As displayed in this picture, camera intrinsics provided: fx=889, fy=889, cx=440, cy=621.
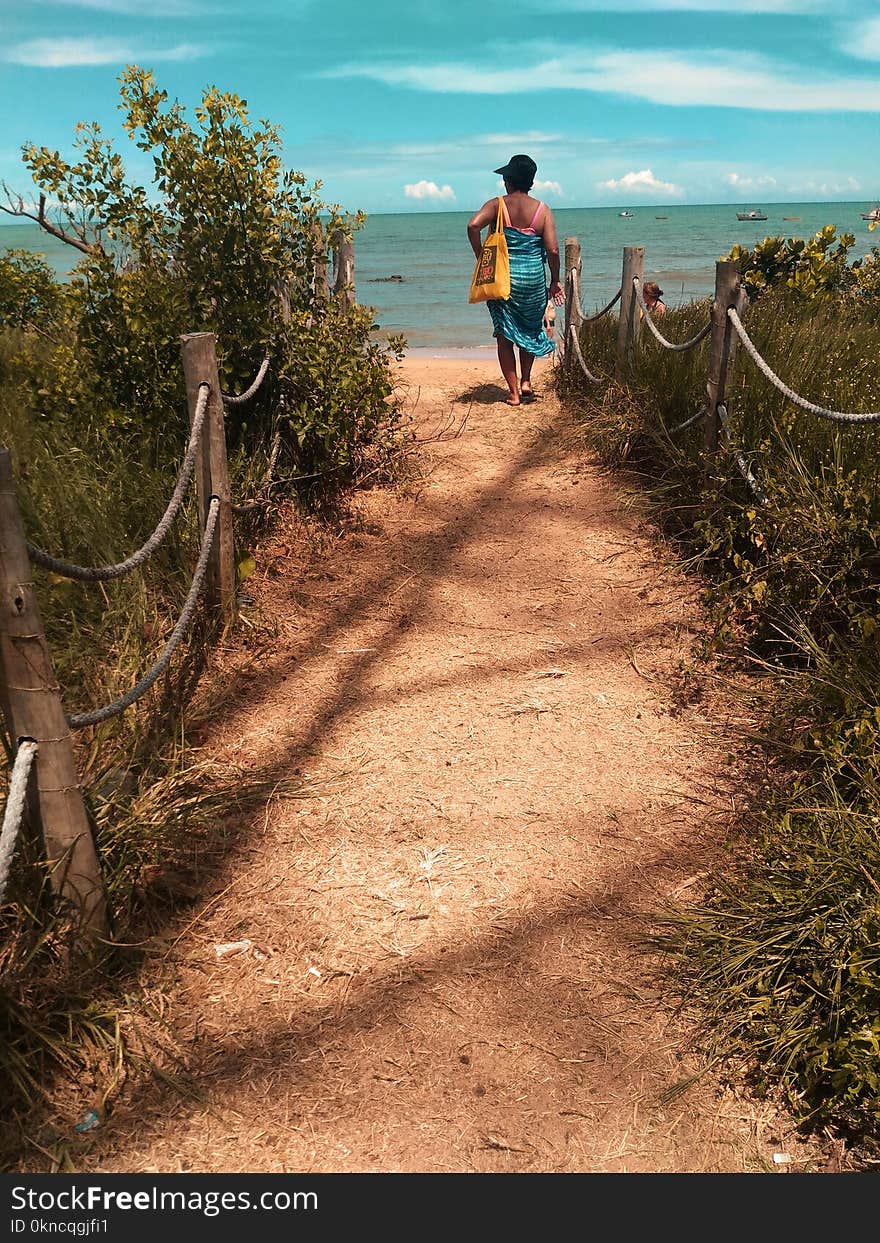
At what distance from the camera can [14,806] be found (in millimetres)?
1944

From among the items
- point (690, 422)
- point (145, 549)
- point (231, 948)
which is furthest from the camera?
point (690, 422)

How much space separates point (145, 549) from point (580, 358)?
5123 mm

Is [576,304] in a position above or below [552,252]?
below

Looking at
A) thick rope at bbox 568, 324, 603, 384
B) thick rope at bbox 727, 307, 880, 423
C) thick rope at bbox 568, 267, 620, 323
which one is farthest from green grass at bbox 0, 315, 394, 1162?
thick rope at bbox 568, 267, 620, 323

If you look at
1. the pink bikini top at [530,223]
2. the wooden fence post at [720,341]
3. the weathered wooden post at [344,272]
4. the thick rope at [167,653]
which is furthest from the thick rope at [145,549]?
the pink bikini top at [530,223]

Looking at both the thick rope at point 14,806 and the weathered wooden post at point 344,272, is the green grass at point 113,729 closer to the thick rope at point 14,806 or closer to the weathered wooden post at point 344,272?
the thick rope at point 14,806

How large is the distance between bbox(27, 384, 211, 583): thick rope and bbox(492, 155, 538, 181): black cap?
4.35 meters

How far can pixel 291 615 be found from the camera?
4434 millimetres

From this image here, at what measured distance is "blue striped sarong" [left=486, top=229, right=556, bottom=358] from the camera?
719cm

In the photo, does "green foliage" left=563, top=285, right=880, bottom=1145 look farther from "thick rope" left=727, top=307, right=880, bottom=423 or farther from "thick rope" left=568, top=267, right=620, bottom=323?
"thick rope" left=568, top=267, right=620, bottom=323

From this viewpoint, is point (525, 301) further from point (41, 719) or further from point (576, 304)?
point (41, 719)

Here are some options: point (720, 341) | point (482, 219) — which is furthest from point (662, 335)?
point (482, 219)

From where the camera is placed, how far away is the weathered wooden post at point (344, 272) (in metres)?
5.54

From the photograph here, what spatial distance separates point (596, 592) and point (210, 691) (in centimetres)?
205
